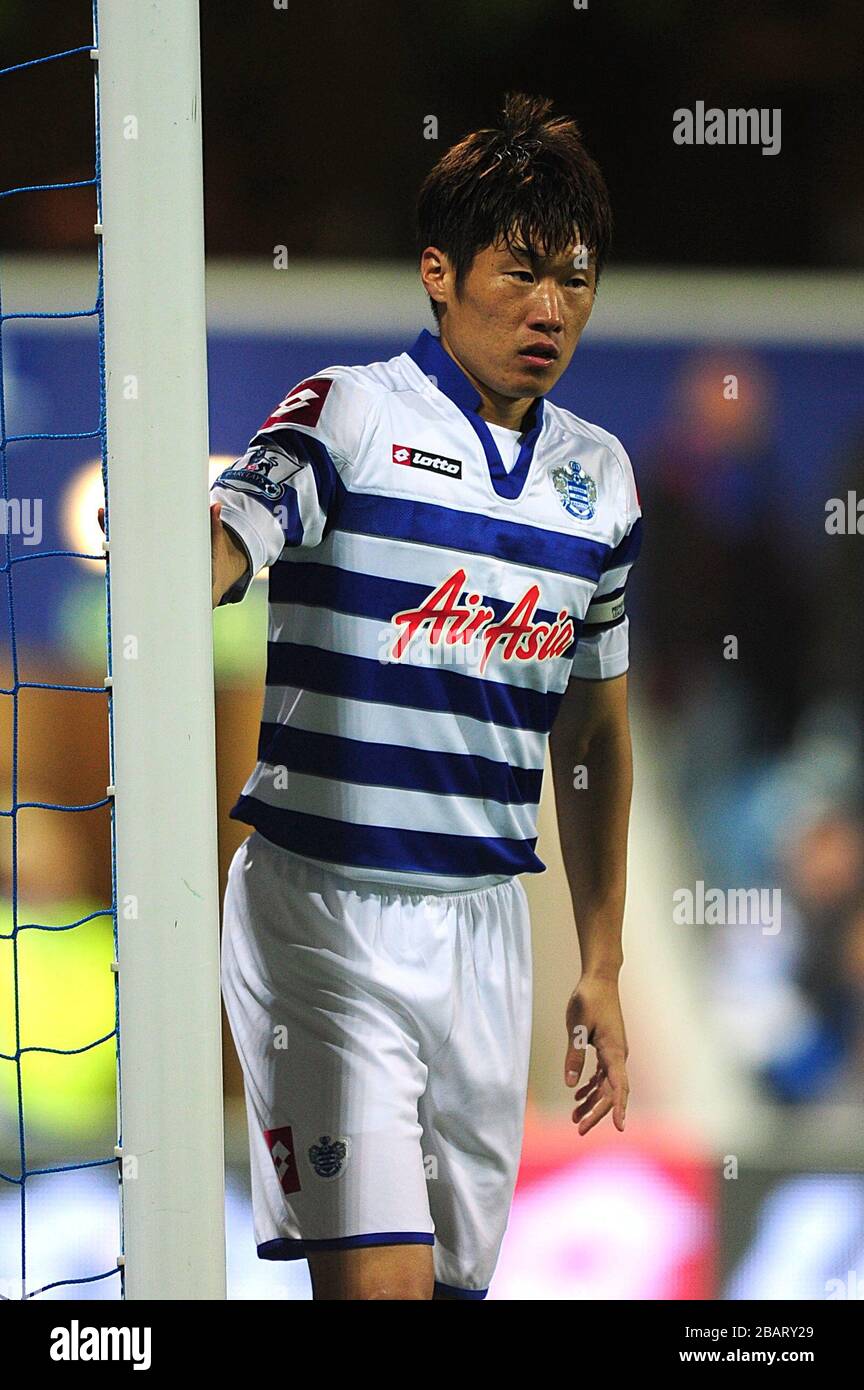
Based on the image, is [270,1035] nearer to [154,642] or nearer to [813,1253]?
[154,642]

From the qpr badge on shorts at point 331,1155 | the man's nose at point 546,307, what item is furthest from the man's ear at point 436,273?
the qpr badge on shorts at point 331,1155

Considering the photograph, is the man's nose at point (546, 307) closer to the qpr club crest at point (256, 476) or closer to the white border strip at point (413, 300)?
the white border strip at point (413, 300)

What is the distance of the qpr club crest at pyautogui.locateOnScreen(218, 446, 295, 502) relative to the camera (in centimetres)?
187

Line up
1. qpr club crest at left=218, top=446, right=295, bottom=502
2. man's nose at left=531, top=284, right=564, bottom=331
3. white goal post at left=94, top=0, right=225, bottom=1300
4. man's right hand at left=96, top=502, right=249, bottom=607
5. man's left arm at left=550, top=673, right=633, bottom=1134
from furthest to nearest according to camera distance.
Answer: man's left arm at left=550, top=673, right=633, bottom=1134 < man's nose at left=531, top=284, right=564, bottom=331 < qpr club crest at left=218, top=446, right=295, bottom=502 < man's right hand at left=96, top=502, right=249, bottom=607 < white goal post at left=94, top=0, right=225, bottom=1300

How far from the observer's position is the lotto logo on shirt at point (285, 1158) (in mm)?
1982

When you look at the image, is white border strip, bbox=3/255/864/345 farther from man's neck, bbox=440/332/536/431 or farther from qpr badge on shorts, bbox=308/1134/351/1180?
qpr badge on shorts, bbox=308/1134/351/1180

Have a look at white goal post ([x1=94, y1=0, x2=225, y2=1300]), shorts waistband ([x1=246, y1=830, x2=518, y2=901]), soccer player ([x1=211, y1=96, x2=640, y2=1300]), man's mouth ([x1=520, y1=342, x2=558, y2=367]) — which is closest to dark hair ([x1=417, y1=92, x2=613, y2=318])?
soccer player ([x1=211, y1=96, x2=640, y2=1300])

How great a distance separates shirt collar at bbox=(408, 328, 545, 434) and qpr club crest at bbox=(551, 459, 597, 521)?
155 millimetres

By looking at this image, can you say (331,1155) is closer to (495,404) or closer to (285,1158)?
(285,1158)

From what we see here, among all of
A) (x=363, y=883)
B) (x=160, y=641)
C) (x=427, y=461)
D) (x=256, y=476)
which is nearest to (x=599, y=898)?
(x=363, y=883)

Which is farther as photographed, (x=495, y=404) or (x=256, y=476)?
(x=495, y=404)

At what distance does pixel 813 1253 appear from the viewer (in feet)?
7.05

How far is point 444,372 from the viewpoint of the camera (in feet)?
6.54

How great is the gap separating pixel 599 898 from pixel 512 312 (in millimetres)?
850
